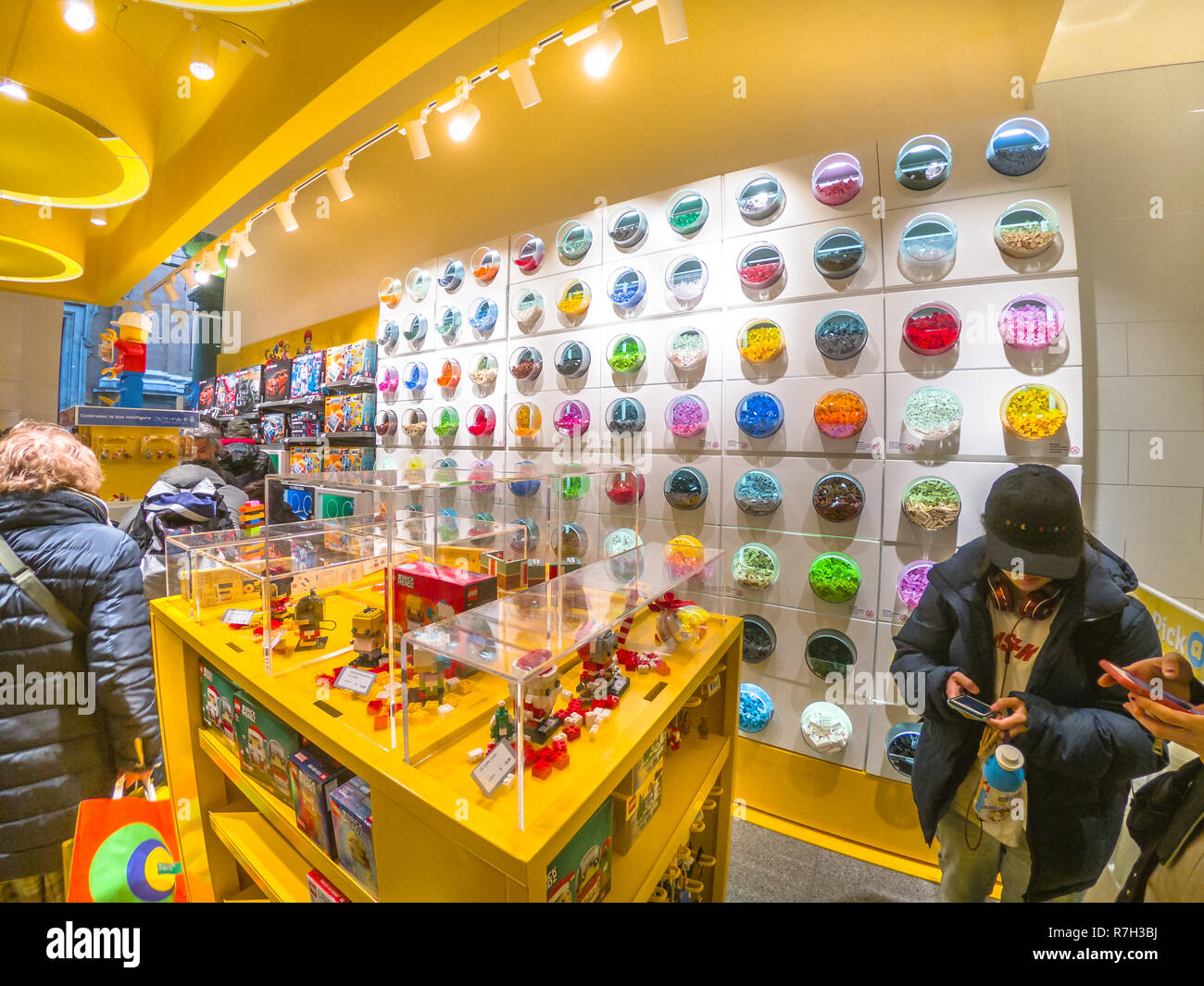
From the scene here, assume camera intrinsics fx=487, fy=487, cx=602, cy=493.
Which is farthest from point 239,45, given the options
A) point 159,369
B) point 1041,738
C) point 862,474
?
point 159,369

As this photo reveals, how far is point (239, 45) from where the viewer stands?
8.62 ft

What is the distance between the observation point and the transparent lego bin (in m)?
0.78

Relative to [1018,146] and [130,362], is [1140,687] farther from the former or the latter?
[130,362]

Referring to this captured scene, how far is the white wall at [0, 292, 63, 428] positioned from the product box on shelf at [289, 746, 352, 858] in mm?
6811

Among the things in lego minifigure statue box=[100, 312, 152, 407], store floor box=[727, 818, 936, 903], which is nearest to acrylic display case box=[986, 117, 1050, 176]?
store floor box=[727, 818, 936, 903]

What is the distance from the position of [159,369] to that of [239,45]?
19.4ft

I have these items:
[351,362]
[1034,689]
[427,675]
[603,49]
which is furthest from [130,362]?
[1034,689]

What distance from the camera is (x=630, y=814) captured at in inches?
41.4

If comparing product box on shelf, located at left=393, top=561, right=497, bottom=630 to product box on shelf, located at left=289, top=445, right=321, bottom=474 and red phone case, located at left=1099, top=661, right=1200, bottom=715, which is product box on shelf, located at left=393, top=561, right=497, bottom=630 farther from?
product box on shelf, located at left=289, top=445, right=321, bottom=474

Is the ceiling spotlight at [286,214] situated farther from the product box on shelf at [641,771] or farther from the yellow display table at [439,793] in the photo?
the product box on shelf at [641,771]

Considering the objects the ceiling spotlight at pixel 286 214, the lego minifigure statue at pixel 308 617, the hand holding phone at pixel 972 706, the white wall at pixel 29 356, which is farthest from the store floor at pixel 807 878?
the white wall at pixel 29 356

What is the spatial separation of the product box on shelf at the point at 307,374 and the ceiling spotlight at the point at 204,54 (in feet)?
7.37

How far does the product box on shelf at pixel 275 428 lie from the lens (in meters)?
5.08

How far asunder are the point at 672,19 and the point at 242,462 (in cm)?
418
